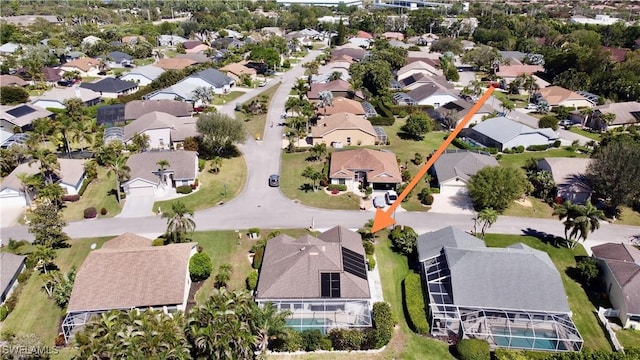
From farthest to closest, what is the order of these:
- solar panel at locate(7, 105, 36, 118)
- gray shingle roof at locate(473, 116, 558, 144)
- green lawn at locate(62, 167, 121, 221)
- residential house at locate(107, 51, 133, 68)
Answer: residential house at locate(107, 51, 133, 68)
solar panel at locate(7, 105, 36, 118)
gray shingle roof at locate(473, 116, 558, 144)
green lawn at locate(62, 167, 121, 221)

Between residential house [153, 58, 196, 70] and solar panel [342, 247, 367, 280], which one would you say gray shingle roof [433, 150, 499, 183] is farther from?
residential house [153, 58, 196, 70]

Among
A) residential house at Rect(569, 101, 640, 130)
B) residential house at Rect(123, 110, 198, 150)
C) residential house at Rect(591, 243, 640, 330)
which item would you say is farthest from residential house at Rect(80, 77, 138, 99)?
residential house at Rect(569, 101, 640, 130)

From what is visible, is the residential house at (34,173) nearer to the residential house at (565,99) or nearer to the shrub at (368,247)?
the shrub at (368,247)

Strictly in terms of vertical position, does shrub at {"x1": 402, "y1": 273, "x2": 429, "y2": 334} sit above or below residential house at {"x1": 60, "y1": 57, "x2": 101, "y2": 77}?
below

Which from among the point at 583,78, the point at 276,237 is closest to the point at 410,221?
the point at 276,237

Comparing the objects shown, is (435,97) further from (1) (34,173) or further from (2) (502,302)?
(1) (34,173)

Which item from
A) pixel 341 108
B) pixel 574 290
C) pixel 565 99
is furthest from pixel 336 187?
pixel 565 99

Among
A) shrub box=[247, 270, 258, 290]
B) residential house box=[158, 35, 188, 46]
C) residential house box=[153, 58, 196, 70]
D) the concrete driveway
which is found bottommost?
shrub box=[247, 270, 258, 290]
